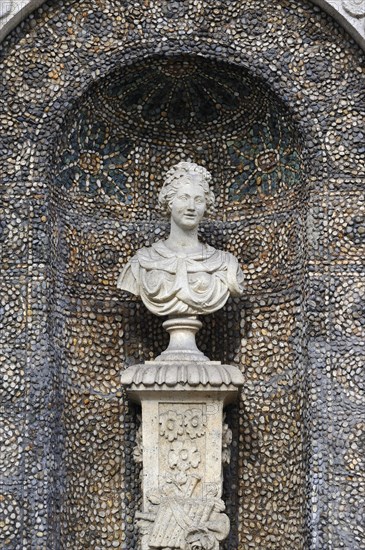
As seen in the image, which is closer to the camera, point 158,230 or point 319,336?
point 319,336

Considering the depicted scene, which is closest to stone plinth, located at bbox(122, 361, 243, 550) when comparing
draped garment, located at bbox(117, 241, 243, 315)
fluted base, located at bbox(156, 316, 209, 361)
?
fluted base, located at bbox(156, 316, 209, 361)

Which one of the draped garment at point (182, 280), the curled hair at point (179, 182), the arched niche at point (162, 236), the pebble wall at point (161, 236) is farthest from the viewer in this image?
the arched niche at point (162, 236)

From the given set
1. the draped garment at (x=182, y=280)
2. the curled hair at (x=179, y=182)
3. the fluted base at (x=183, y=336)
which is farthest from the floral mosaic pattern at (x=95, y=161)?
the fluted base at (x=183, y=336)

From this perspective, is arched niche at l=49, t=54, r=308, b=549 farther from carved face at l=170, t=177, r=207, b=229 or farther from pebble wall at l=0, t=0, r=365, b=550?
carved face at l=170, t=177, r=207, b=229

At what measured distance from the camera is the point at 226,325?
11.3 metres

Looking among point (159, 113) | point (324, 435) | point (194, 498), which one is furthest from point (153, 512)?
point (159, 113)

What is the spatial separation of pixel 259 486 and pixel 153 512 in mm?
961

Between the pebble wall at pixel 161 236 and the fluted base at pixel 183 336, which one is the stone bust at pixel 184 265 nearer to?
the fluted base at pixel 183 336

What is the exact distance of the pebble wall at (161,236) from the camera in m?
10.6

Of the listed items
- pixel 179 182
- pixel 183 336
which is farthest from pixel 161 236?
pixel 183 336

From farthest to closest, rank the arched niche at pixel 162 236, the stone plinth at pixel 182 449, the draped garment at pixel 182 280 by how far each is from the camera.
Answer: the arched niche at pixel 162 236 → the draped garment at pixel 182 280 → the stone plinth at pixel 182 449

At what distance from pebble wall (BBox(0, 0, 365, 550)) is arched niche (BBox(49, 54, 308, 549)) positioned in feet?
0.05

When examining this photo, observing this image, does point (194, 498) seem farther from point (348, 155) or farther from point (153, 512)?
point (348, 155)

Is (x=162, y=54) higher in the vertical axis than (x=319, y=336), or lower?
higher
